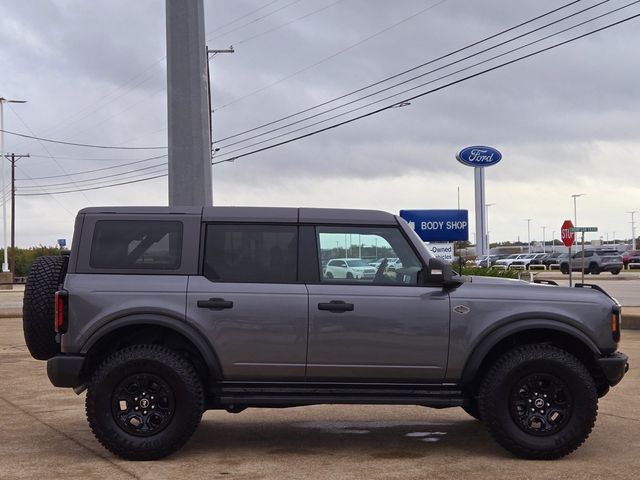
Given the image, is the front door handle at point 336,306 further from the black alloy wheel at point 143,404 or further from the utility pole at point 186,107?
the utility pole at point 186,107

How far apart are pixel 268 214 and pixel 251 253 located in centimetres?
34

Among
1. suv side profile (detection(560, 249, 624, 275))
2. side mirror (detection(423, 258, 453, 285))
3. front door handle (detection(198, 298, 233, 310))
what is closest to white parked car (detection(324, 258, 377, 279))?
side mirror (detection(423, 258, 453, 285))

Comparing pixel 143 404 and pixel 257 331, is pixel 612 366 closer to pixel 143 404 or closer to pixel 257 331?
pixel 257 331

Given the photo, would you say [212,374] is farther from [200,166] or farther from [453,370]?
[200,166]

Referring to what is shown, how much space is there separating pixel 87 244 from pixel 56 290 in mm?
455

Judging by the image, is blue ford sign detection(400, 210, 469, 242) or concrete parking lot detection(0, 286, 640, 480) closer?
concrete parking lot detection(0, 286, 640, 480)

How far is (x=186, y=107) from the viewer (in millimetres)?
14547

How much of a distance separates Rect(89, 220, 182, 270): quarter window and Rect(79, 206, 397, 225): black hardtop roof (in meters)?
0.11

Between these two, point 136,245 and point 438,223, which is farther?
point 438,223

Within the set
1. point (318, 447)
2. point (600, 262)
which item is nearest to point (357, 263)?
point (318, 447)

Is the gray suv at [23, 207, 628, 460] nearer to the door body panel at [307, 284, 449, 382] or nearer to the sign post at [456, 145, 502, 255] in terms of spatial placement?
the door body panel at [307, 284, 449, 382]

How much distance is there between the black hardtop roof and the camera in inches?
288

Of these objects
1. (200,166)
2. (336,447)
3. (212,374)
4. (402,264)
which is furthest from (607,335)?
(200,166)

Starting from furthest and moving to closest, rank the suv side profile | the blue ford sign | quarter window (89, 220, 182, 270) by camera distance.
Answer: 1. the suv side profile
2. the blue ford sign
3. quarter window (89, 220, 182, 270)
